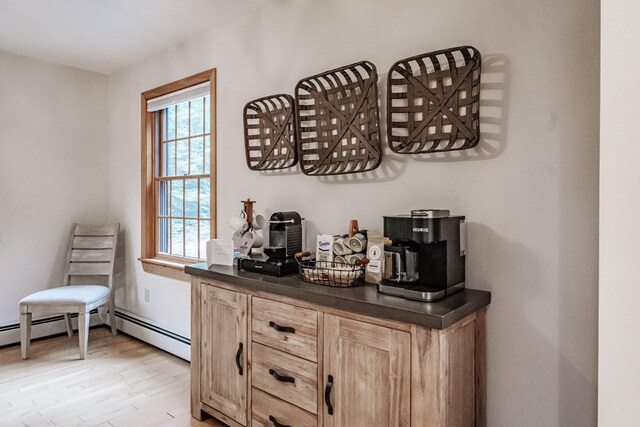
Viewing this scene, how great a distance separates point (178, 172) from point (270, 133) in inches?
53.5

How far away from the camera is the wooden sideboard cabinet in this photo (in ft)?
4.63

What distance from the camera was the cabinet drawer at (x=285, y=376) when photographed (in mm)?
1734

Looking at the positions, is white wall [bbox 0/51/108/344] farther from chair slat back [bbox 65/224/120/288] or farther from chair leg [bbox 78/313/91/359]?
chair leg [bbox 78/313/91/359]

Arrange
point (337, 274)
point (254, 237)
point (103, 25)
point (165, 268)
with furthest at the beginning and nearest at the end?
point (165, 268) → point (103, 25) → point (254, 237) → point (337, 274)

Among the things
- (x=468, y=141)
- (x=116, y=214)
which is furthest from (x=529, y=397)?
Result: (x=116, y=214)

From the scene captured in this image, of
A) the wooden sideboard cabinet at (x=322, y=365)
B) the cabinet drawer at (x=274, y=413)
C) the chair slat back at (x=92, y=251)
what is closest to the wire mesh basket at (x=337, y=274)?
the wooden sideboard cabinet at (x=322, y=365)

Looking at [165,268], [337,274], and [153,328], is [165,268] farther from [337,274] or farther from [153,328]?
[337,274]

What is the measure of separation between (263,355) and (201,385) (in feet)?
2.05

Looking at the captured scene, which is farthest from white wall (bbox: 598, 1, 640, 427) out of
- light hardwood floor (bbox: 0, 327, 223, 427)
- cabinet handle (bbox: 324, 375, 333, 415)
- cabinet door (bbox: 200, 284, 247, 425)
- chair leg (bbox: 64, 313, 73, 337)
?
chair leg (bbox: 64, 313, 73, 337)

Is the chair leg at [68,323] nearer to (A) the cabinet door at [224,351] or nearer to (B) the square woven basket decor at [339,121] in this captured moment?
(A) the cabinet door at [224,351]

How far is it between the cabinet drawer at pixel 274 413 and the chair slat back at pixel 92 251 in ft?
7.59

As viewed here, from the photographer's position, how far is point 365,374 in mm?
1549

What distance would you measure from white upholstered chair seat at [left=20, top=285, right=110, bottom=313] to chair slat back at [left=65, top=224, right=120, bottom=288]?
0.31m

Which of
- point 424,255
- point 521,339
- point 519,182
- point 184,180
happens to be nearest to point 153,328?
point 184,180
